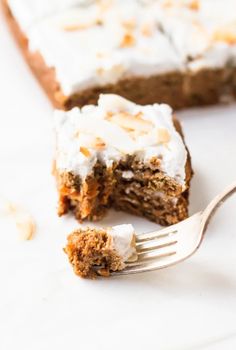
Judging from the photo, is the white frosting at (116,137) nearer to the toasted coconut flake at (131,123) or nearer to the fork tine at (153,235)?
the toasted coconut flake at (131,123)

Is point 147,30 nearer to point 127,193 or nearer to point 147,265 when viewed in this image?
point 127,193

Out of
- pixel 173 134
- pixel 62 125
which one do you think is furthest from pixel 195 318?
pixel 62 125

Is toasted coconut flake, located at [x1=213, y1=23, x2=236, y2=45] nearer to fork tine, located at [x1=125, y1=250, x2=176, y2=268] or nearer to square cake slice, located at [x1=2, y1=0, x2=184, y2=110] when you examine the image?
square cake slice, located at [x1=2, y1=0, x2=184, y2=110]

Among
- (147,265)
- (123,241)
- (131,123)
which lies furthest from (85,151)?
(147,265)

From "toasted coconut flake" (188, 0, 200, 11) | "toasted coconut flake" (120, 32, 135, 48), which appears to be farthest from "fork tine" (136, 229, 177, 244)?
"toasted coconut flake" (188, 0, 200, 11)

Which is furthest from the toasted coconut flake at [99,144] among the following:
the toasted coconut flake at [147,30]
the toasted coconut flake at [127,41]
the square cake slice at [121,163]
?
the toasted coconut flake at [147,30]

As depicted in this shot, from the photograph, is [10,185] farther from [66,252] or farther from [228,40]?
[228,40]

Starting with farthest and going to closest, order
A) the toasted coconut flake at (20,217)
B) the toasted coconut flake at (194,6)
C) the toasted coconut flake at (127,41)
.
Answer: the toasted coconut flake at (194,6), the toasted coconut flake at (127,41), the toasted coconut flake at (20,217)
